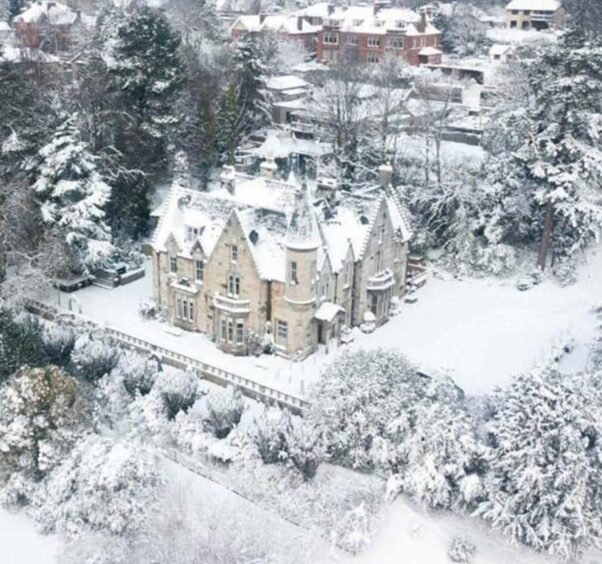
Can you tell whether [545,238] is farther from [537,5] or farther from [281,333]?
[537,5]

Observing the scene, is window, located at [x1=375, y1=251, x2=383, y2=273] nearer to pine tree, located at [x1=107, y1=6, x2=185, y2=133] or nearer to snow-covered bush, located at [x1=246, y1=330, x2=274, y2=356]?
snow-covered bush, located at [x1=246, y1=330, x2=274, y2=356]

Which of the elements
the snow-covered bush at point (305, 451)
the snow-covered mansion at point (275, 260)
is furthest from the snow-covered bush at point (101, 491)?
the snow-covered mansion at point (275, 260)

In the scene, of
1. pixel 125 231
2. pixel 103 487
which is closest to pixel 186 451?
pixel 103 487

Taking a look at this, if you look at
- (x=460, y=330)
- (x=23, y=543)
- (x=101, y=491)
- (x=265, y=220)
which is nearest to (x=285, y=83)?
(x=265, y=220)

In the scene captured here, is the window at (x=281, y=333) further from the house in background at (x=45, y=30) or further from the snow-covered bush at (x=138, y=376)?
the house in background at (x=45, y=30)

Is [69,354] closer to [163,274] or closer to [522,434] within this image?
[163,274]

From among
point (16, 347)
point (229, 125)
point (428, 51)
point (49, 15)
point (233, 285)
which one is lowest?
point (16, 347)
